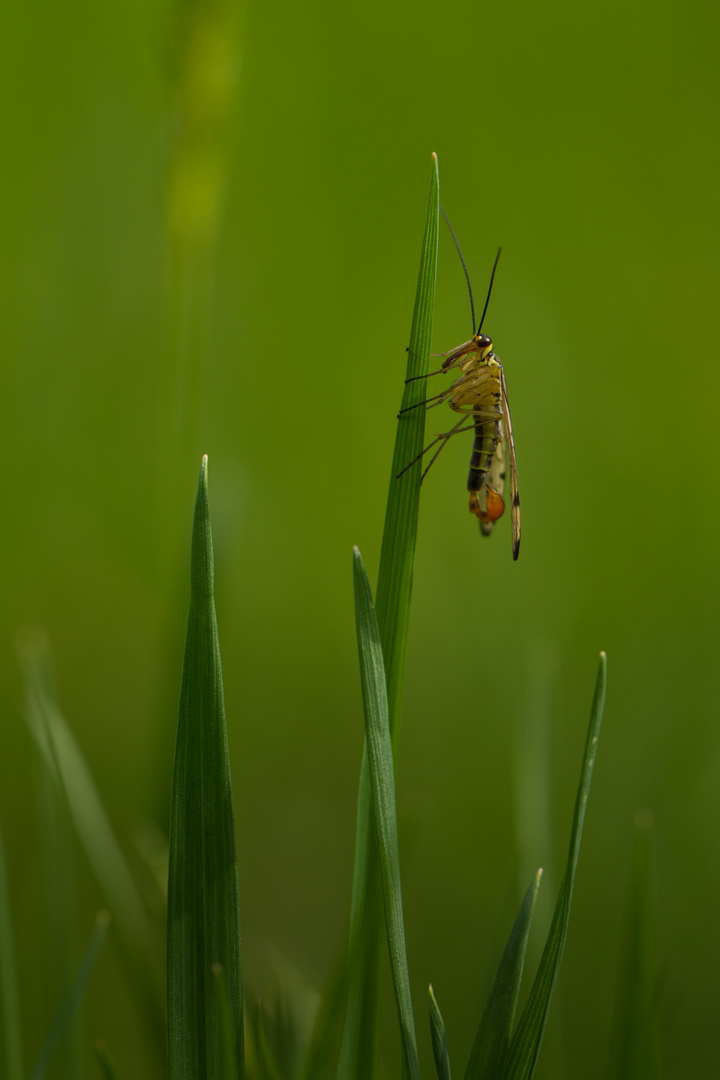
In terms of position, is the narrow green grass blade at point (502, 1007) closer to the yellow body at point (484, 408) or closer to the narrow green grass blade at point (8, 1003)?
the narrow green grass blade at point (8, 1003)

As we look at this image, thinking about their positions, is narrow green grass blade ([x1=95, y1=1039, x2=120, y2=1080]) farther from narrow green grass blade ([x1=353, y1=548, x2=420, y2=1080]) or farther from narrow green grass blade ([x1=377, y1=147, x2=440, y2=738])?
narrow green grass blade ([x1=377, y1=147, x2=440, y2=738])

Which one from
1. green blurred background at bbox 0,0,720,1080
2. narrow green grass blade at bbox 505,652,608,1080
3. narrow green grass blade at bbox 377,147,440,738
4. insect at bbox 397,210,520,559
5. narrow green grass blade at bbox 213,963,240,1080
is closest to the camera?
narrow green grass blade at bbox 213,963,240,1080

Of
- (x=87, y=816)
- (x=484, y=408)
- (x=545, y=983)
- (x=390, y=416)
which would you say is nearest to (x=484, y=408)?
(x=484, y=408)

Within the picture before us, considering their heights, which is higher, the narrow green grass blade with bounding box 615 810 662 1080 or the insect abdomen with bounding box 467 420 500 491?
the insect abdomen with bounding box 467 420 500 491

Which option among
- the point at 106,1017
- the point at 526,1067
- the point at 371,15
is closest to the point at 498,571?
the point at 106,1017

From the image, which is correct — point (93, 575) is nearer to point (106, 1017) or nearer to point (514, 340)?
point (106, 1017)

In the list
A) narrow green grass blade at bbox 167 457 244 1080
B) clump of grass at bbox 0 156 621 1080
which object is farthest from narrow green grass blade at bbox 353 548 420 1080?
→ narrow green grass blade at bbox 167 457 244 1080
